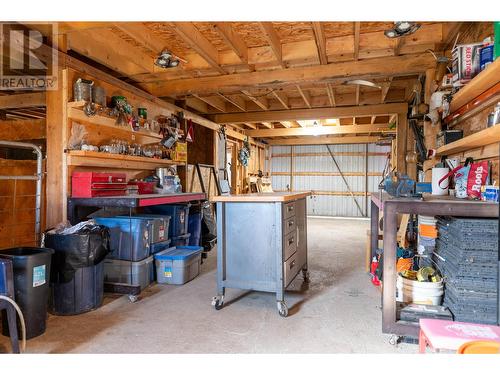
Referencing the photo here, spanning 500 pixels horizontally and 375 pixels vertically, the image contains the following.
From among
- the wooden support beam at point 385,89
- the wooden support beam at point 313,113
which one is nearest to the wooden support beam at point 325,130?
the wooden support beam at point 313,113

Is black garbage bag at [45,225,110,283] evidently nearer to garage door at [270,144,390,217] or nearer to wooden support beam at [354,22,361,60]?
wooden support beam at [354,22,361,60]

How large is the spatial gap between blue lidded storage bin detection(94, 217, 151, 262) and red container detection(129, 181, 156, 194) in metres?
0.95

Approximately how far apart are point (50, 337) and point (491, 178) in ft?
11.8

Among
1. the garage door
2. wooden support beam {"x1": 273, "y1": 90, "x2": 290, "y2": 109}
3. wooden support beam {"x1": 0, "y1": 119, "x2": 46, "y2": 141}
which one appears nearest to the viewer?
wooden support beam {"x1": 0, "y1": 119, "x2": 46, "y2": 141}

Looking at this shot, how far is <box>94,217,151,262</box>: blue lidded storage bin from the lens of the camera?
10.7ft

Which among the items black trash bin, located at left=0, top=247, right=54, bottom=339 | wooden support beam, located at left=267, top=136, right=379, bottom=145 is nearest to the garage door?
wooden support beam, located at left=267, top=136, right=379, bottom=145

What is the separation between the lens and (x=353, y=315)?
8.73 ft

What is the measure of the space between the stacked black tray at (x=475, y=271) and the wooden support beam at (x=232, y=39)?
2.74m

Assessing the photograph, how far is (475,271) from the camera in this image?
208cm

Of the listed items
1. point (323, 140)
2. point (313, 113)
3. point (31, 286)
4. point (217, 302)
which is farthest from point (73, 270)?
point (323, 140)

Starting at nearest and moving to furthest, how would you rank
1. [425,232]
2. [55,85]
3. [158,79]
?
1. [425,232]
2. [55,85]
3. [158,79]

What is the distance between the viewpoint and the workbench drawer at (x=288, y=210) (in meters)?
2.76

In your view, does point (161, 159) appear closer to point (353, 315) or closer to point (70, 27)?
point (70, 27)
